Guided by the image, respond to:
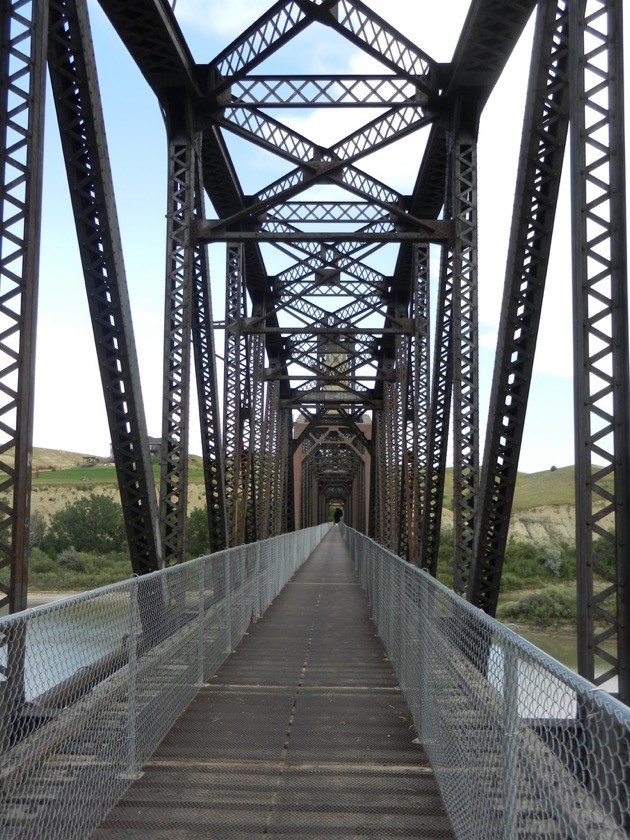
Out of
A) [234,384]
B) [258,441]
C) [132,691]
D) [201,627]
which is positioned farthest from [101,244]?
[258,441]

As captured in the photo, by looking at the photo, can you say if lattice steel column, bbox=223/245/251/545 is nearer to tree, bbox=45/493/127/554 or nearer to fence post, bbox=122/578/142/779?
fence post, bbox=122/578/142/779

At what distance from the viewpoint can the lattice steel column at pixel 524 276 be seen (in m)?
7.32

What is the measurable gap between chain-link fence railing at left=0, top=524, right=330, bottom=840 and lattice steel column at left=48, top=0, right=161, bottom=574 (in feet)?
5.61

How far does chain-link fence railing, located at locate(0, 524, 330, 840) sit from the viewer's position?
3818 mm

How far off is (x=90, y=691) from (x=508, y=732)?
7.92 ft

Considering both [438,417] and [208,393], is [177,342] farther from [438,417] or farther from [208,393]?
[438,417]

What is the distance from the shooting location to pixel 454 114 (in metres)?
12.0

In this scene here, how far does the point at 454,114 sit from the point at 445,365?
3.70 m

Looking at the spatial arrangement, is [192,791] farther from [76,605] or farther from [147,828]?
[76,605]

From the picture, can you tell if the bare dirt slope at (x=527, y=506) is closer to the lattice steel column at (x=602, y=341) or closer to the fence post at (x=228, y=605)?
the fence post at (x=228, y=605)

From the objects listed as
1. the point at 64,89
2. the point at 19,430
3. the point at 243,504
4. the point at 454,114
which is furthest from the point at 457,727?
the point at 243,504

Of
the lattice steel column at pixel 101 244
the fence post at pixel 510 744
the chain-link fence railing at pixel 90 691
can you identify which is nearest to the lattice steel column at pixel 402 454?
the lattice steel column at pixel 101 244

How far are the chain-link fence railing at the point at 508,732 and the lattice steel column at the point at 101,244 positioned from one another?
12.0ft

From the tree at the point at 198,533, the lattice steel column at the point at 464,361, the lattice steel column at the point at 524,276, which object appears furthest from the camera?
the tree at the point at 198,533
